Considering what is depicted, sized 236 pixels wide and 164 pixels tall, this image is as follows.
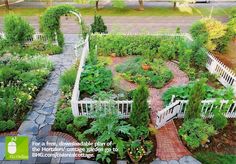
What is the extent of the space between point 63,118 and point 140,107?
8.86 ft

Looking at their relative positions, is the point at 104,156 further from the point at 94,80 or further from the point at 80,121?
the point at 94,80

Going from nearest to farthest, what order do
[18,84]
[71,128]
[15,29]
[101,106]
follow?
[71,128] < [101,106] < [18,84] < [15,29]

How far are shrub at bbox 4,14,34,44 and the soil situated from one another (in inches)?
A: 381

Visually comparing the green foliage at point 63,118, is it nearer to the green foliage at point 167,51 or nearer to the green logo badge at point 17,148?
the green logo badge at point 17,148

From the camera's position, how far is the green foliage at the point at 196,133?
726 centimetres

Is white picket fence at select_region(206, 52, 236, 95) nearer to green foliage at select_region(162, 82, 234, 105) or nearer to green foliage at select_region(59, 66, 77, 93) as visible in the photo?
green foliage at select_region(162, 82, 234, 105)

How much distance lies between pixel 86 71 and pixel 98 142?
3909 millimetres

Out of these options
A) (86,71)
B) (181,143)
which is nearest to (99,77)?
(86,71)

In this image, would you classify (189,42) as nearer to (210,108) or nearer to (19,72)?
(210,108)

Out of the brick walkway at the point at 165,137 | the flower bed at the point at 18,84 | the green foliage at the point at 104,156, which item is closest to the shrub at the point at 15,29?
the flower bed at the point at 18,84

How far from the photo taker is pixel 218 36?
41.7 feet

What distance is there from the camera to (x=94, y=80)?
9.66 meters

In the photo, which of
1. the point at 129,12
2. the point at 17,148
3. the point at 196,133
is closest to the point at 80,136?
the point at 17,148

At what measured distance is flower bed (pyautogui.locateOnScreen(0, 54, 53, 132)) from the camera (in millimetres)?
8180
